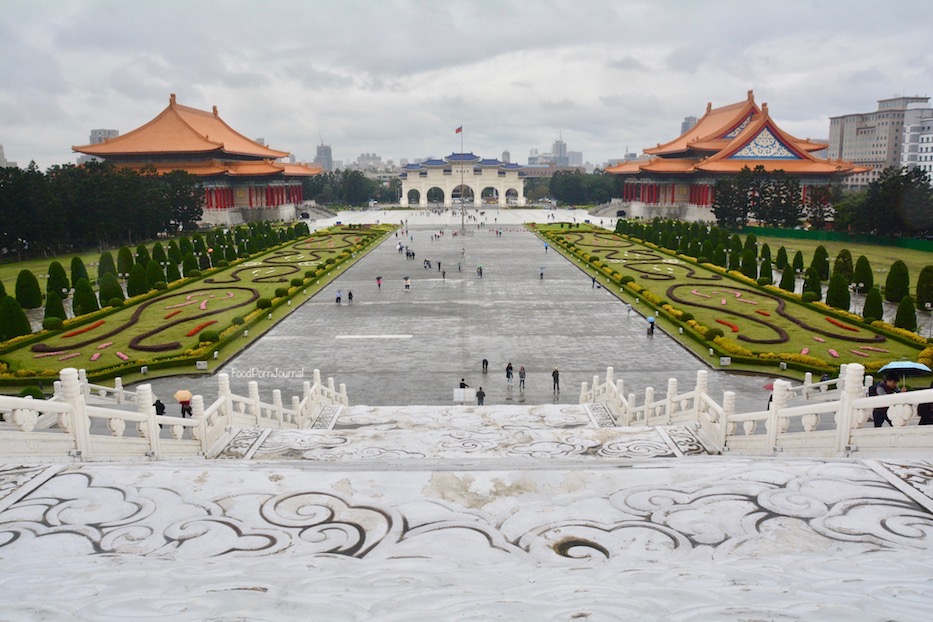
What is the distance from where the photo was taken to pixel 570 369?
23406 mm

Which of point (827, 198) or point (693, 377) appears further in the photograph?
point (827, 198)

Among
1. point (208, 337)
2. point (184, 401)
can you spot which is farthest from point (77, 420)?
point (208, 337)

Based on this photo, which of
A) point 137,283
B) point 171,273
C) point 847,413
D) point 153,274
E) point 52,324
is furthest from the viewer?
point 171,273

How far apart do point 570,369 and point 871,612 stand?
1851 cm

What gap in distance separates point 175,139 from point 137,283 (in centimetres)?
5026

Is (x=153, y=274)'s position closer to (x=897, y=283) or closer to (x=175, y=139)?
(x=897, y=283)

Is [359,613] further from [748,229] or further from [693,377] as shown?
[748,229]

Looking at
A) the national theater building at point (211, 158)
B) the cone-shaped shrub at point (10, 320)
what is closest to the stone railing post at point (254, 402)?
the cone-shaped shrub at point (10, 320)

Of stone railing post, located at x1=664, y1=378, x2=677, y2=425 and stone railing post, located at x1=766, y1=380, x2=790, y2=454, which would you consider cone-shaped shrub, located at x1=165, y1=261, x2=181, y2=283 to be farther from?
stone railing post, located at x1=766, y1=380, x2=790, y2=454

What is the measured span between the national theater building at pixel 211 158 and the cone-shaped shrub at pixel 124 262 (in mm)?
33816

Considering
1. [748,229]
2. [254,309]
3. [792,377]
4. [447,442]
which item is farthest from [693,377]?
[748,229]

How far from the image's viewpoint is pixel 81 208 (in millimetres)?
50438

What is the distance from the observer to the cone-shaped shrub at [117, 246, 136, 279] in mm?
40844

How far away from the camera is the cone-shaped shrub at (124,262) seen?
40.8 meters
